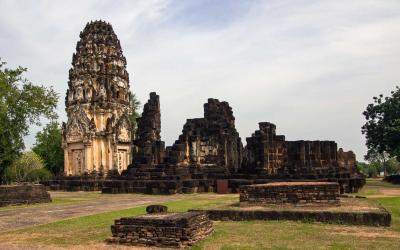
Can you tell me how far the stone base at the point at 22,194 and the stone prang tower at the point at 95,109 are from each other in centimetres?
1880

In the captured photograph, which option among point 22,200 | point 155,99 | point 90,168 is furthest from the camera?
point 90,168

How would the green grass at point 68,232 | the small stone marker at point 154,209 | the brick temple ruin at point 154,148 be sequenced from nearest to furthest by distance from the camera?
the green grass at point 68,232, the small stone marker at point 154,209, the brick temple ruin at point 154,148

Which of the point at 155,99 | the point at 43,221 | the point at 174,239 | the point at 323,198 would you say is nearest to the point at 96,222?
the point at 43,221

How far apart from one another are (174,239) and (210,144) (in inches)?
746

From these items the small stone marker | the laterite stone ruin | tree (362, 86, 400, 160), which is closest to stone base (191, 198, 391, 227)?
the small stone marker

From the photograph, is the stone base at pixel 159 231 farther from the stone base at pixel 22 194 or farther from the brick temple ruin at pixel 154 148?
the brick temple ruin at pixel 154 148

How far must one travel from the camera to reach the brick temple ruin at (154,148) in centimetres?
2288

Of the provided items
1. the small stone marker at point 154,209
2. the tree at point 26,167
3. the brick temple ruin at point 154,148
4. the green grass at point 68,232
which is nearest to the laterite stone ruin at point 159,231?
the green grass at point 68,232

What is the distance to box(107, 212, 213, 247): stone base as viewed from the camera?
7.88 meters

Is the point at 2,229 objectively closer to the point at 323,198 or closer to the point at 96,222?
the point at 96,222

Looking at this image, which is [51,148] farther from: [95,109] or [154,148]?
[154,148]

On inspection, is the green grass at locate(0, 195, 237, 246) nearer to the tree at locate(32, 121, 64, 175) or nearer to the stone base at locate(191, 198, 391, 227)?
the stone base at locate(191, 198, 391, 227)

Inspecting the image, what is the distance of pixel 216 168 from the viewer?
26047mm

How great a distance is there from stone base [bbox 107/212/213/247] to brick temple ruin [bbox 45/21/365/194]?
13.9m
